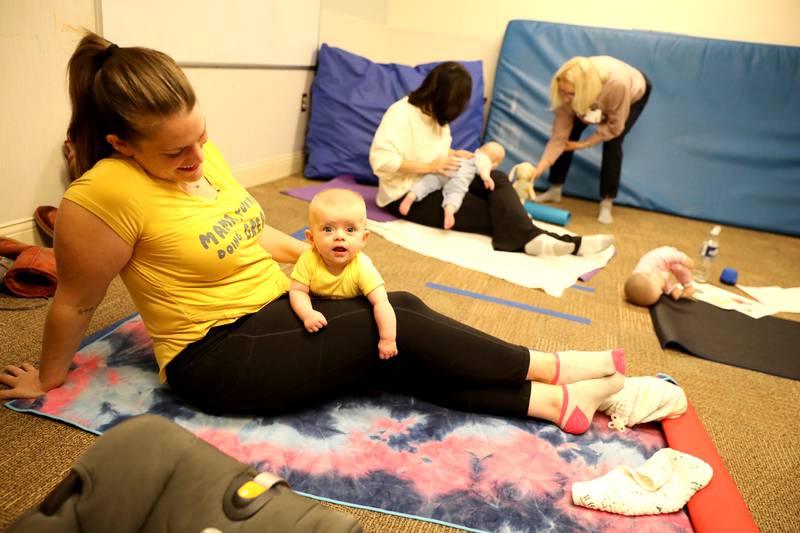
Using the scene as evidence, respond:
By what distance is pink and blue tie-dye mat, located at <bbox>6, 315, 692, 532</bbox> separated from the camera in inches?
48.6

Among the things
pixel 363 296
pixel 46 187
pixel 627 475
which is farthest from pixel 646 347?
pixel 46 187

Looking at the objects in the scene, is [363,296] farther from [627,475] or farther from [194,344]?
[627,475]

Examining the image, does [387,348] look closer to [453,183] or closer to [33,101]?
[33,101]

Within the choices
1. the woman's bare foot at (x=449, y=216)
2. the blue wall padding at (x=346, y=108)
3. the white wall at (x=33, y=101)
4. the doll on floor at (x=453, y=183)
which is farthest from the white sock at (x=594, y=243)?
the white wall at (x=33, y=101)

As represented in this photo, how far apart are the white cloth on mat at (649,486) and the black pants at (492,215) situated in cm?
163

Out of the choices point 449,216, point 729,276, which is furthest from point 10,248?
point 729,276

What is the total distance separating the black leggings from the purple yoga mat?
1.78 m

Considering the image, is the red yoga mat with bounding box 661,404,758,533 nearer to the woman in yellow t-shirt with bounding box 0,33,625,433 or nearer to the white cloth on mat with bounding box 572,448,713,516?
the white cloth on mat with bounding box 572,448,713,516

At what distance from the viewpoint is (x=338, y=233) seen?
1.35 metres

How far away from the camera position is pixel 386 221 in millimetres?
3139

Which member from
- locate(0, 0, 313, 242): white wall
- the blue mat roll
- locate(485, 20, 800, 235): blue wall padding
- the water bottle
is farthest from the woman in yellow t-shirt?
locate(485, 20, 800, 235): blue wall padding

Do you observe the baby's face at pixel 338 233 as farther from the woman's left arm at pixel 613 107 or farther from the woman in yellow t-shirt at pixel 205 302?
the woman's left arm at pixel 613 107

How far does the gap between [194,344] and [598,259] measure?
7.37 feet

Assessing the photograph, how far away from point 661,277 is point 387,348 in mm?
1661
